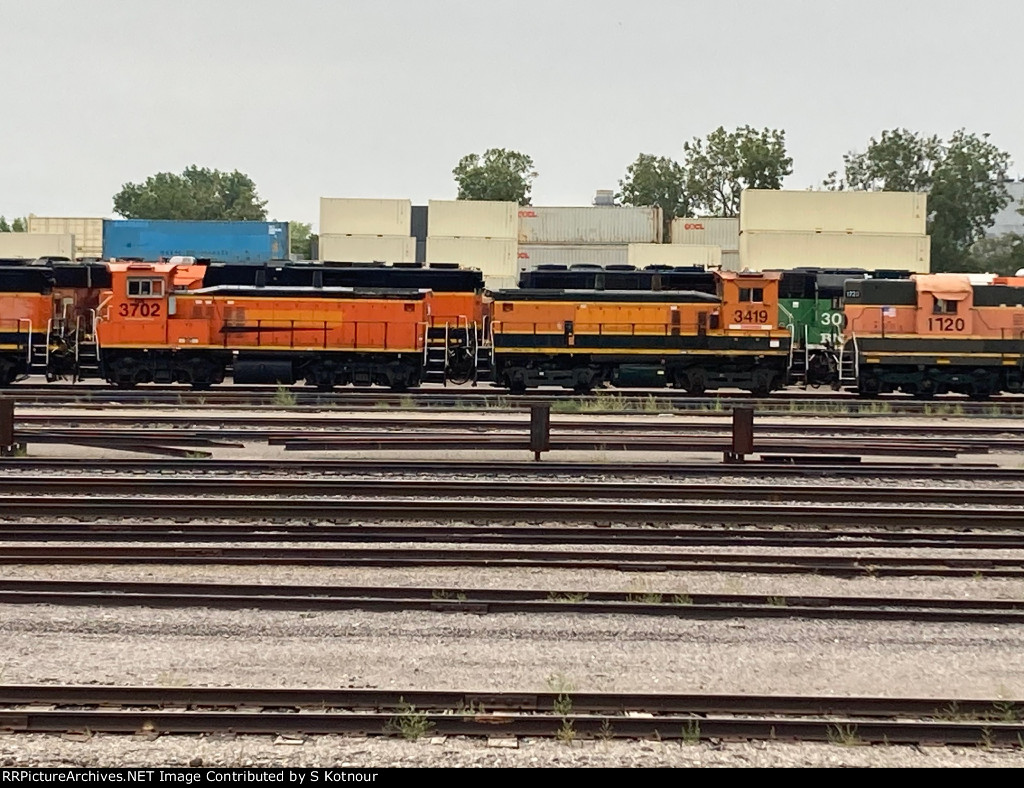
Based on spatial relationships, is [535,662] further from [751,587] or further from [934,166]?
[934,166]

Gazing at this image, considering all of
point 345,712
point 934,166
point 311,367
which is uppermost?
point 934,166

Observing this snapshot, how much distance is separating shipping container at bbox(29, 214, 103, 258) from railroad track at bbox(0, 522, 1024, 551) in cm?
6200

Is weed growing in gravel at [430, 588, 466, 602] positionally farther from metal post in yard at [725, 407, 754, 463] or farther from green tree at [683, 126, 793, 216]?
green tree at [683, 126, 793, 216]

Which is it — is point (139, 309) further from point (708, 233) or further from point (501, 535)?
point (708, 233)

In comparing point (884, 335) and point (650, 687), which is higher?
point (884, 335)

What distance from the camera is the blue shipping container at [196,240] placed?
200 ft

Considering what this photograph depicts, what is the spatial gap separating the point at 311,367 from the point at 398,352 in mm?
2101

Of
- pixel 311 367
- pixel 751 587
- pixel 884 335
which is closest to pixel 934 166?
pixel 884 335

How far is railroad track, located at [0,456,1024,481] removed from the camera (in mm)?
16172

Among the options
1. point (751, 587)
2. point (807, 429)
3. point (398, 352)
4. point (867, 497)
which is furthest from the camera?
point (398, 352)

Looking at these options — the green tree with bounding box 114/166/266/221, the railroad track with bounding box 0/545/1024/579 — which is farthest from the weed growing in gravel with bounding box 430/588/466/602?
the green tree with bounding box 114/166/266/221

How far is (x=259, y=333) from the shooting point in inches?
1080

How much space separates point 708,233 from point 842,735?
5893 centimetres

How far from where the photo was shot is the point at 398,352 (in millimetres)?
27734
